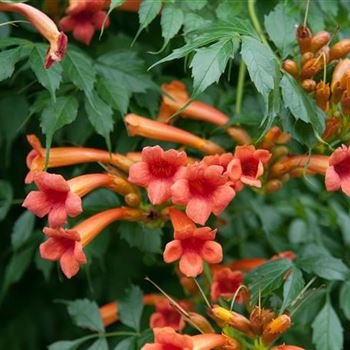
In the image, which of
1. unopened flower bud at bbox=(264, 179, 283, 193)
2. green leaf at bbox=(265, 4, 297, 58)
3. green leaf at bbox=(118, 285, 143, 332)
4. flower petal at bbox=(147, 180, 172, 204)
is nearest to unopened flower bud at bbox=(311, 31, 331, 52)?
green leaf at bbox=(265, 4, 297, 58)

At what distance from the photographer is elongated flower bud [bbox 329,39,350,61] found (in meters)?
3.62

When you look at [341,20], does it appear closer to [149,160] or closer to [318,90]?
[318,90]

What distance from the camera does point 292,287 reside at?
3.49 meters

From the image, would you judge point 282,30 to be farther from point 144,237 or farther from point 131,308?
point 131,308

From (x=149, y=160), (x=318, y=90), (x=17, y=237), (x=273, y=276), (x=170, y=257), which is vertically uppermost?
(x=318, y=90)

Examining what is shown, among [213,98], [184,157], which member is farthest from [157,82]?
[184,157]

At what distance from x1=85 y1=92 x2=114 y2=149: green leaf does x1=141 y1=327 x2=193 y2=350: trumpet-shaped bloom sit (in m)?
0.84

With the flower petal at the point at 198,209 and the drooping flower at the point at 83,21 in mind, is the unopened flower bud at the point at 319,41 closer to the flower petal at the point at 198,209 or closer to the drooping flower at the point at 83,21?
the flower petal at the point at 198,209

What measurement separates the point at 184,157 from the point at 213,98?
117 centimetres

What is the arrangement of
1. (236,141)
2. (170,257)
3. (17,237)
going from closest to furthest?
(170,257) → (236,141) → (17,237)

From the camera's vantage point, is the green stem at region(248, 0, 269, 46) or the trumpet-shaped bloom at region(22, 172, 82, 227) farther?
the green stem at region(248, 0, 269, 46)

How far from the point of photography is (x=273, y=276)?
364cm

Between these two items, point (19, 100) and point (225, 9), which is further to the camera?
point (19, 100)

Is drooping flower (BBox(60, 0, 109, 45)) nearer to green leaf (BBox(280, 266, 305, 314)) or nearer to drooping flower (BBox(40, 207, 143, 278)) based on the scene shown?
drooping flower (BBox(40, 207, 143, 278))
